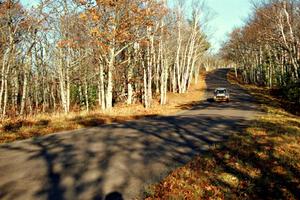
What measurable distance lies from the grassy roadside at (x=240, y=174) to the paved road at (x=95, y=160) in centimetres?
61

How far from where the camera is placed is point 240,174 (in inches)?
360

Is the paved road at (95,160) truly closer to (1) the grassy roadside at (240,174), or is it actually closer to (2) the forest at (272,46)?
(1) the grassy roadside at (240,174)

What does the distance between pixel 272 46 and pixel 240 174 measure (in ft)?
166

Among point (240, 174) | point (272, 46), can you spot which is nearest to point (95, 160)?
point (240, 174)

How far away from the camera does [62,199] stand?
660cm

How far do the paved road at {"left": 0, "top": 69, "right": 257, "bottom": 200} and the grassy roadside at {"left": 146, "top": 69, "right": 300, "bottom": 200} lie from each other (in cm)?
61

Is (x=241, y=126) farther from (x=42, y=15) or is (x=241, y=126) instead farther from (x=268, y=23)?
(x=268, y=23)

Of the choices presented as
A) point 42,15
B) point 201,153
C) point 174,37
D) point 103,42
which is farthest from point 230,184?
point 174,37

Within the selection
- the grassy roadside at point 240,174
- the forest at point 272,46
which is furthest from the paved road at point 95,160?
the forest at point 272,46

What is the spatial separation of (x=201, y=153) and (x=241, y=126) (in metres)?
6.86

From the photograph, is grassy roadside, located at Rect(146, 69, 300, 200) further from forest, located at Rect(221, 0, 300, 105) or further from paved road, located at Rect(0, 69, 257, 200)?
forest, located at Rect(221, 0, 300, 105)

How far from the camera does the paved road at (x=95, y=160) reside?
7.18 m

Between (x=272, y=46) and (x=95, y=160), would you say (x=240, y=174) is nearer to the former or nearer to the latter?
(x=95, y=160)

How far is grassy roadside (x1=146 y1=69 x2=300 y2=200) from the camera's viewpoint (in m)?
7.63
